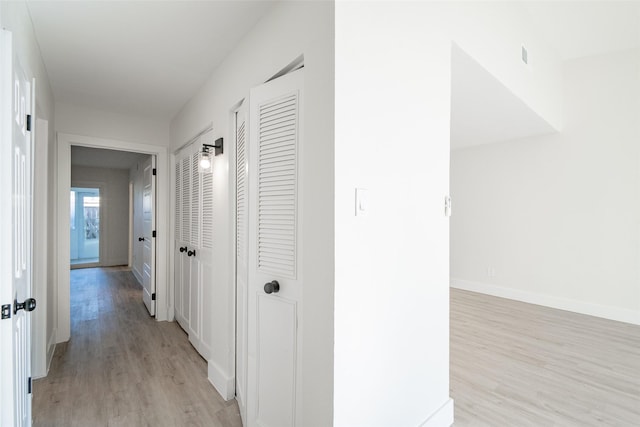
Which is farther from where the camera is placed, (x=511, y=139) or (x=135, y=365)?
(x=511, y=139)

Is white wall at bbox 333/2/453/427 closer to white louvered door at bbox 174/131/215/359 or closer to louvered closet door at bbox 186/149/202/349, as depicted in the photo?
→ white louvered door at bbox 174/131/215/359

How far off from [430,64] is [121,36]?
6.85 ft

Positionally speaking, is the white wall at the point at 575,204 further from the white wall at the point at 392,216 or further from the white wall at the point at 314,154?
the white wall at the point at 314,154

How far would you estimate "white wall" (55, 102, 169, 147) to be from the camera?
3.32 m

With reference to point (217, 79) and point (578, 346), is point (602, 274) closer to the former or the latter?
point (578, 346)

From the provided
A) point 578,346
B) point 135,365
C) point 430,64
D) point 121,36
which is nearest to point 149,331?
point 135,365

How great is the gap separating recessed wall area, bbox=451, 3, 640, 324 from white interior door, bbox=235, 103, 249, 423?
2019 millimetres

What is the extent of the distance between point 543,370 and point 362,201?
2449 mm

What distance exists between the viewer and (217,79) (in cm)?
251

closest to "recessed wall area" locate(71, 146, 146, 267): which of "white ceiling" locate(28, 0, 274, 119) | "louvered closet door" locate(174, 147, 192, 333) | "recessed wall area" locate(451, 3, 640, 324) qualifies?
"louvered closet door" locate(174, 147, 192, 333)

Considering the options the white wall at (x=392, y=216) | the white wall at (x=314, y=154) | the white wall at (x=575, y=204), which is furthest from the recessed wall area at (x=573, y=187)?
the white wall at (x=314, y=154)

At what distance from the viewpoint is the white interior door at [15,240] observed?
1.21 m

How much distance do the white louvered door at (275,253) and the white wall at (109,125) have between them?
2661 mm

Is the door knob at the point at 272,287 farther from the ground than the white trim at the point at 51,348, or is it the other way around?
the door knob at the point at 272,287
